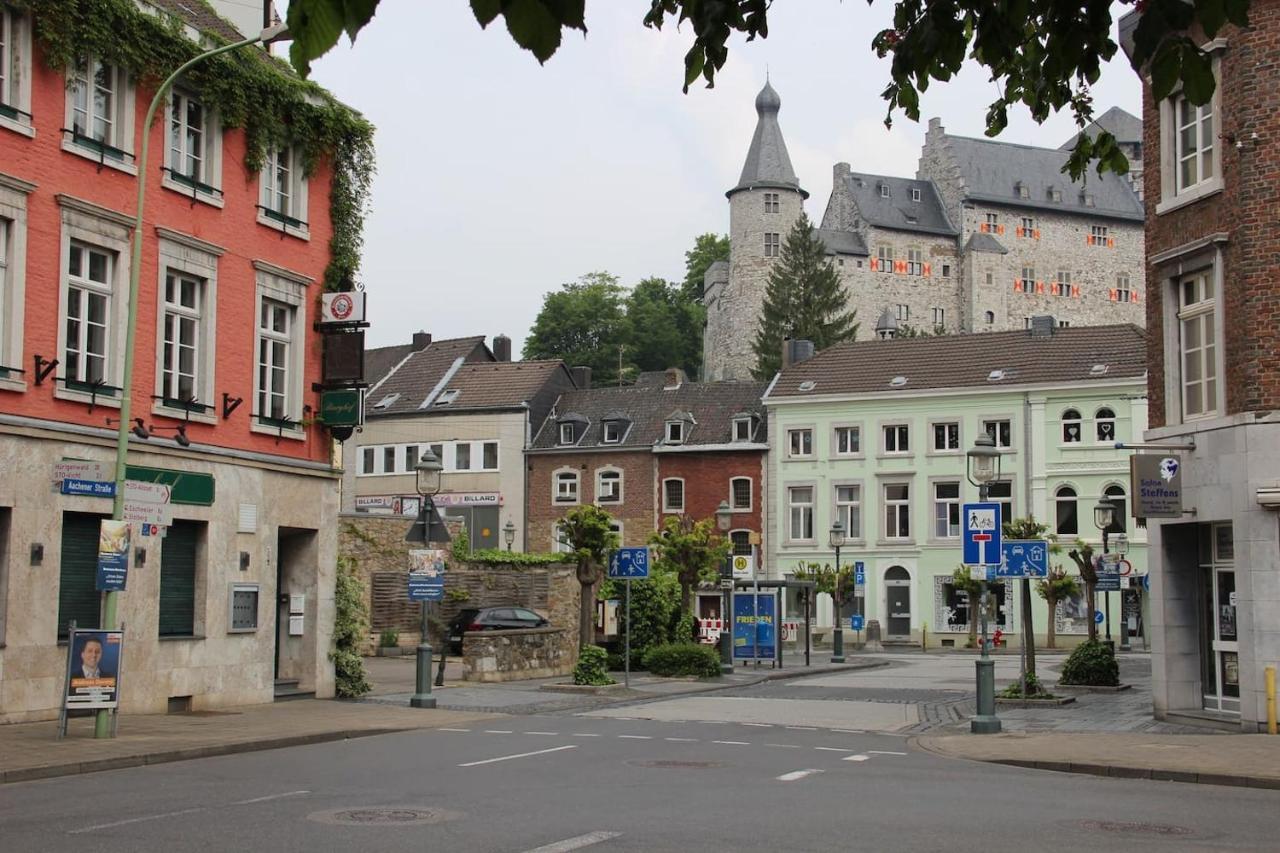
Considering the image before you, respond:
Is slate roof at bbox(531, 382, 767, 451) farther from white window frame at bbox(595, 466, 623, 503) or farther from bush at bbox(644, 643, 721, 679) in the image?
bush at bbox(644, 643, 721, 679)

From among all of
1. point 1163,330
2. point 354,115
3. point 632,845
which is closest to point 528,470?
point 354,115

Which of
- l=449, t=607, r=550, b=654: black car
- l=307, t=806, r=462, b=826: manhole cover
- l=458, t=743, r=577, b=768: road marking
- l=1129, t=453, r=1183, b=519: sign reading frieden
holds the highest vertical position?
l=1129, t=453, r=1183, b=519: sign reading frieden

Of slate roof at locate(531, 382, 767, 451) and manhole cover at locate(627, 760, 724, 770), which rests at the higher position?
slate roof at locate(531, 382, 767, 451)

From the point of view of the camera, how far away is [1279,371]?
68.0 ft

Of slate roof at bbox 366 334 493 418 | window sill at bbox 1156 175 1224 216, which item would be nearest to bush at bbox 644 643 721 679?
window sill at bbox 1156 175 1224 216

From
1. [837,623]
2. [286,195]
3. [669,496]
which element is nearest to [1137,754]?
[286,195]

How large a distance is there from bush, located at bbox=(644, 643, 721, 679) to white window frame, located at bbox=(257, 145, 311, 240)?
43.6ft

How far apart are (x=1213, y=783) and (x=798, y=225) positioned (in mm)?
99516

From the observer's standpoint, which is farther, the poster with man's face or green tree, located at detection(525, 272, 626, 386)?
green tree, located at detection(525, 272, 626, 386)

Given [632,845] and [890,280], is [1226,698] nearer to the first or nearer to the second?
[632,845]

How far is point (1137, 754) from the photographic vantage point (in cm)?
1802

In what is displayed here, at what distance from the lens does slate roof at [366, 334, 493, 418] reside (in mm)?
74625

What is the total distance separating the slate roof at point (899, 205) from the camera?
129 m

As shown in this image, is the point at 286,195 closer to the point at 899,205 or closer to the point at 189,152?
the point at 189,152
